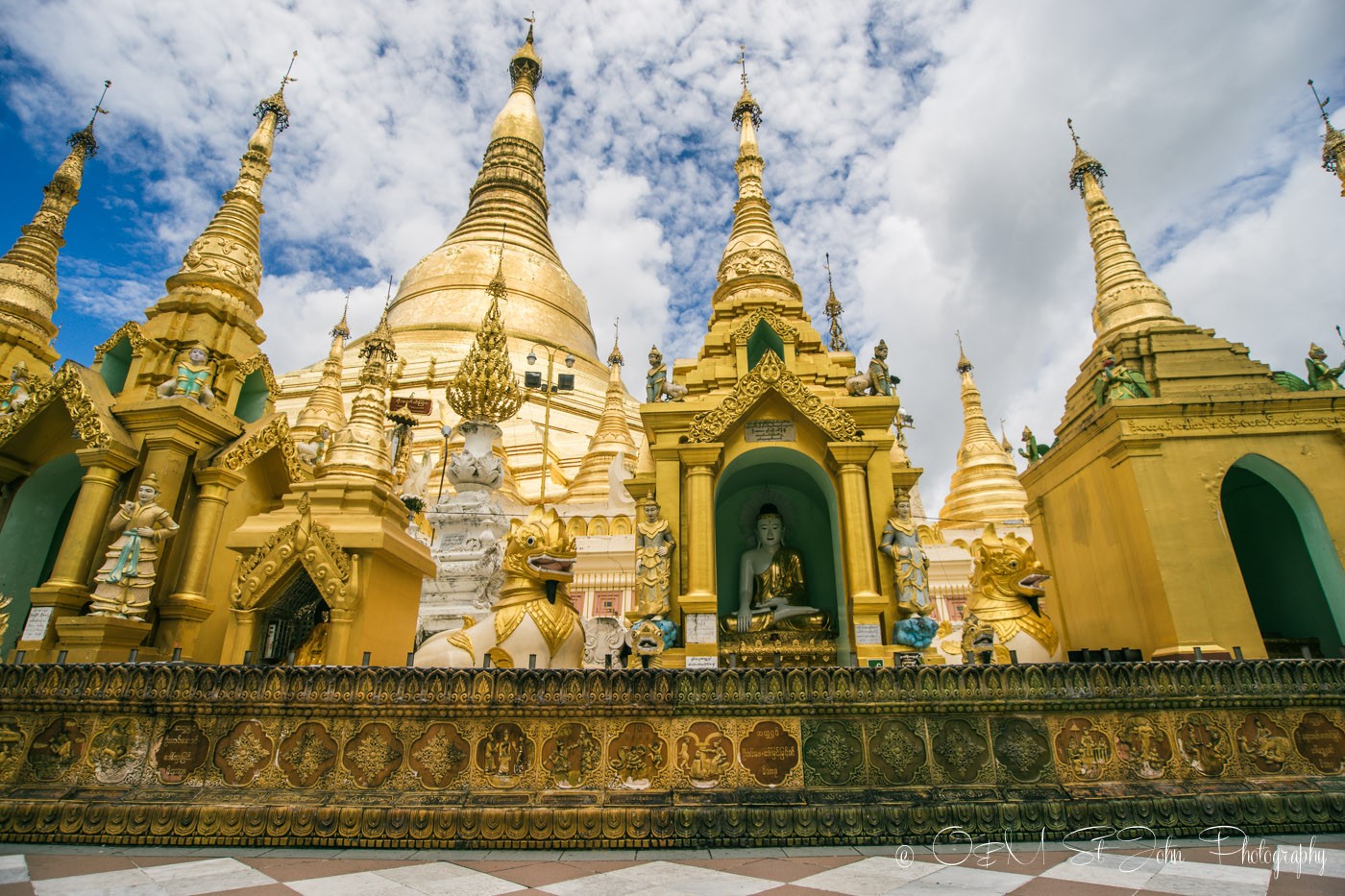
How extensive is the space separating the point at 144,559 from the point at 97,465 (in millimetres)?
1744

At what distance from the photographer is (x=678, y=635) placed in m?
6.73

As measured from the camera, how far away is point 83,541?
8.07m

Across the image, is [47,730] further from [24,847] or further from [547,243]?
[547,243]

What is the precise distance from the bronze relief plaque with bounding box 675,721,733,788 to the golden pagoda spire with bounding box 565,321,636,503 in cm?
1620

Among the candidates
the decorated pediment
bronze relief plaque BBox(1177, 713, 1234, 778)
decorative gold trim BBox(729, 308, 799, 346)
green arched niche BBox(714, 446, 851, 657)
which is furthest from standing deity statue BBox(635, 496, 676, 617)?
bronze relief plaque BBox(1177, 713, 1234, 778)

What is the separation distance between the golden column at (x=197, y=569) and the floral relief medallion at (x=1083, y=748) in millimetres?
9046

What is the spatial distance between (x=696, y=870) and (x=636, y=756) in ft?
2.99

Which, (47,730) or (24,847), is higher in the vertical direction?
(47,730)

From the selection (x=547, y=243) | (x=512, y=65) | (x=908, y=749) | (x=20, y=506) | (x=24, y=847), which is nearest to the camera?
(x=24, y=847)

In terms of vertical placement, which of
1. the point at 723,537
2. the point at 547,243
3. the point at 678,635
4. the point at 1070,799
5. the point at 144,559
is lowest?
the point at 1070,799

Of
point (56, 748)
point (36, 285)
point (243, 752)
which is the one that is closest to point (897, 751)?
point (243, 752)

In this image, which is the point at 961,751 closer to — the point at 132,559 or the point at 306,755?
the point at 306,755

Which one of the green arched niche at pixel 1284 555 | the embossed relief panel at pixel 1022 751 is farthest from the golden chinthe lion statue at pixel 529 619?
the green arched niche at pixel 1284 555

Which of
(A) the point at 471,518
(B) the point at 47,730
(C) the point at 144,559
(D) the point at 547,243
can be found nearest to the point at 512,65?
(D) the point at 547,243
